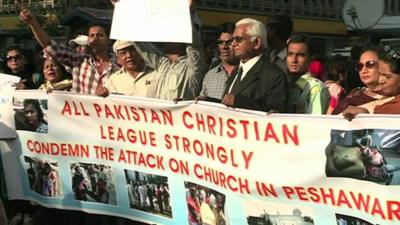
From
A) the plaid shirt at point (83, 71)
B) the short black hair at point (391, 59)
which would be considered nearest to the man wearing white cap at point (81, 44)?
the plaid shirt at point (83, 71)

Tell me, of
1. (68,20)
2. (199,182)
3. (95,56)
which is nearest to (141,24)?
(95,56)

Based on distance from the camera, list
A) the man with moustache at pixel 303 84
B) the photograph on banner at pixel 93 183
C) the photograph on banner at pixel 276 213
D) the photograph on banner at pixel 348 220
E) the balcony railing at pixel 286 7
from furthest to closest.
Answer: the balcony railing at pixel 286 7
the photograph on banner at pixel 93 183
the man with moustache at pixel 303 84
the photograph on banner at pixel 276 213
the photograph on banner at pixel 348 220

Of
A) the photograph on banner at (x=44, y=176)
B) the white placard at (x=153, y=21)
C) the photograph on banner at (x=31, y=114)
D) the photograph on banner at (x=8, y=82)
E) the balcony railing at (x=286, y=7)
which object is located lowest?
the balcony railing at (x=286, y=7)

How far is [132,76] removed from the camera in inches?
221

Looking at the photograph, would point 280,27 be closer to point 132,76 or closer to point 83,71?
point 132,76

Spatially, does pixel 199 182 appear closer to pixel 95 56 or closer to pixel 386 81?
pixel 386 81

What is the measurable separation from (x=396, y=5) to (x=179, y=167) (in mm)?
19934

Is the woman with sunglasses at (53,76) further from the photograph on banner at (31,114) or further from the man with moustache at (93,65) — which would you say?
the photograph on banner at (31,114)

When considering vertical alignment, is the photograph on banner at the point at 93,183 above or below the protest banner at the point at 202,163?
below

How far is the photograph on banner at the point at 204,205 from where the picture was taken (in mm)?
4574

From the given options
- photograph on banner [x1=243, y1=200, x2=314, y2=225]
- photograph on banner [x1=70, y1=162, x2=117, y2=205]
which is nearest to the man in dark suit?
photograph on banner [x1=243, y1=200, x2=314, y2=225]

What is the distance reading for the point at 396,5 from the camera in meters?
23.2

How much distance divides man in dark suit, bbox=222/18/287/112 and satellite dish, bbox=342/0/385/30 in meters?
7.92

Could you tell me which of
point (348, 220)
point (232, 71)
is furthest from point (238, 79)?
point (348, 220)
